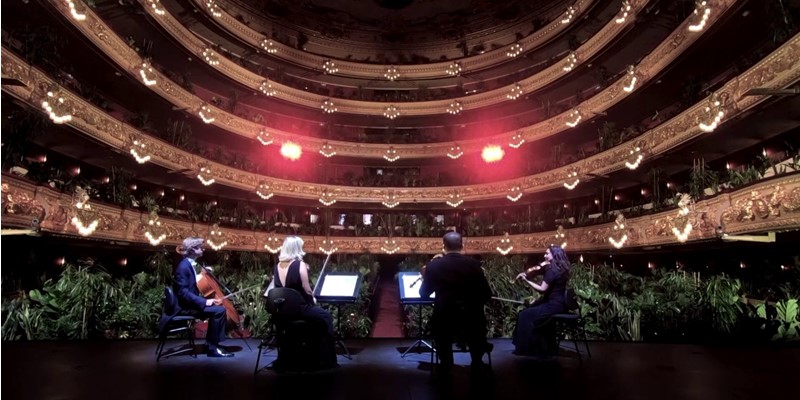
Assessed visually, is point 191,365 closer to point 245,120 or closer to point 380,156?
point 245,120

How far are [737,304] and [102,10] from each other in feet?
68.5

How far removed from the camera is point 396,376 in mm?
5477

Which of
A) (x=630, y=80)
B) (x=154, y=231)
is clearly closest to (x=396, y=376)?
(x=154, y=231)

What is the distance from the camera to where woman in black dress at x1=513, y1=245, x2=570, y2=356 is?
6.73 metres

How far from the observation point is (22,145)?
374 inches

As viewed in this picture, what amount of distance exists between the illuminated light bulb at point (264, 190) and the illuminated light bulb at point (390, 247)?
6.78 m

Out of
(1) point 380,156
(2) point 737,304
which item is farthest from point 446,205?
(2) point 737,304

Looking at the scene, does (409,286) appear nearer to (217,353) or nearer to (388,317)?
(217,353)

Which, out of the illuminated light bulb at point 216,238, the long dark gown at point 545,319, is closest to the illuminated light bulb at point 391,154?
the illuminated light bulb at point 216,238

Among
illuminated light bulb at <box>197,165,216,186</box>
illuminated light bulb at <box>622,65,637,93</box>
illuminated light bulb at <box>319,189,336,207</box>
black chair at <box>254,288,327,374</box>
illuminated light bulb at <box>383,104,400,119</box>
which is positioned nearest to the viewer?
black chair at <box>254,288,327,374</box>

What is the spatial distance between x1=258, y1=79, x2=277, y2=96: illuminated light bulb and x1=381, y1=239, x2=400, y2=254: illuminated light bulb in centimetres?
1021

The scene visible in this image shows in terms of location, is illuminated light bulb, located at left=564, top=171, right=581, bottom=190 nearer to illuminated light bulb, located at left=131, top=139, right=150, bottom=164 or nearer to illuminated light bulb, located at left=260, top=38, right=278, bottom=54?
illuminated light bulb, located at left=131, top=139, right=150, bottom=164

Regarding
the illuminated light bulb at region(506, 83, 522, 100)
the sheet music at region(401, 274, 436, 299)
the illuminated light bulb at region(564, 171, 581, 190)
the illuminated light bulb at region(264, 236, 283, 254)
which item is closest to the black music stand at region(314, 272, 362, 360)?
the sheet music at region(401, 274, 436, 299)

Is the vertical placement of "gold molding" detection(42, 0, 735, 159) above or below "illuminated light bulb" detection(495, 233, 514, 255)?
above
